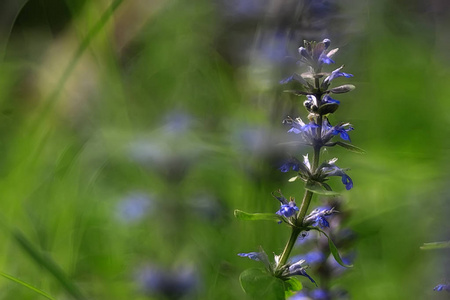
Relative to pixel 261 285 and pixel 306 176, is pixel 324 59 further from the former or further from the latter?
pixel 261 285

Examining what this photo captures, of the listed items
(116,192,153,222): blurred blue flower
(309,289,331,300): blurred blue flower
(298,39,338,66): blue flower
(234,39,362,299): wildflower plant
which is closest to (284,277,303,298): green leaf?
(234,39,362,299): wildflower plant

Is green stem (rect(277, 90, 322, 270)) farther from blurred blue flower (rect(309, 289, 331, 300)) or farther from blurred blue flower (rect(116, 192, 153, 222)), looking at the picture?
blurred blue flower (rect(116, 192, 153, 222))

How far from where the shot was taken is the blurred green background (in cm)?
92

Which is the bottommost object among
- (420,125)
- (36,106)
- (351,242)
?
(36,106)

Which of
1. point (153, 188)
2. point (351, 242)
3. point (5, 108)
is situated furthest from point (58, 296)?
point (5, 108)

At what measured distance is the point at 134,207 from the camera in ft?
3.62

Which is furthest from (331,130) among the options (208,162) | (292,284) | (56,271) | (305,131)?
(208,162)

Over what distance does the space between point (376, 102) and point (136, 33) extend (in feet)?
2.84

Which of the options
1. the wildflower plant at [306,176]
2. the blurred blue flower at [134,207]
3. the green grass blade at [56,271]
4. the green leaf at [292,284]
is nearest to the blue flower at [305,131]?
the wildflower plant at [306,176]

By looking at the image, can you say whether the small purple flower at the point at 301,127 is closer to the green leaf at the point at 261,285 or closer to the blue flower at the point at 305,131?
the blue flower at the point at 305,131

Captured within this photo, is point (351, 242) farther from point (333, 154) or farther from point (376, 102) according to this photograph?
point (376, 102)

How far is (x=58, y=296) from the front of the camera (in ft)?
2.84

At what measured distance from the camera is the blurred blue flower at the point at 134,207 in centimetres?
106

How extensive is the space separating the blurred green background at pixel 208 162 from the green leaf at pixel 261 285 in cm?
15
